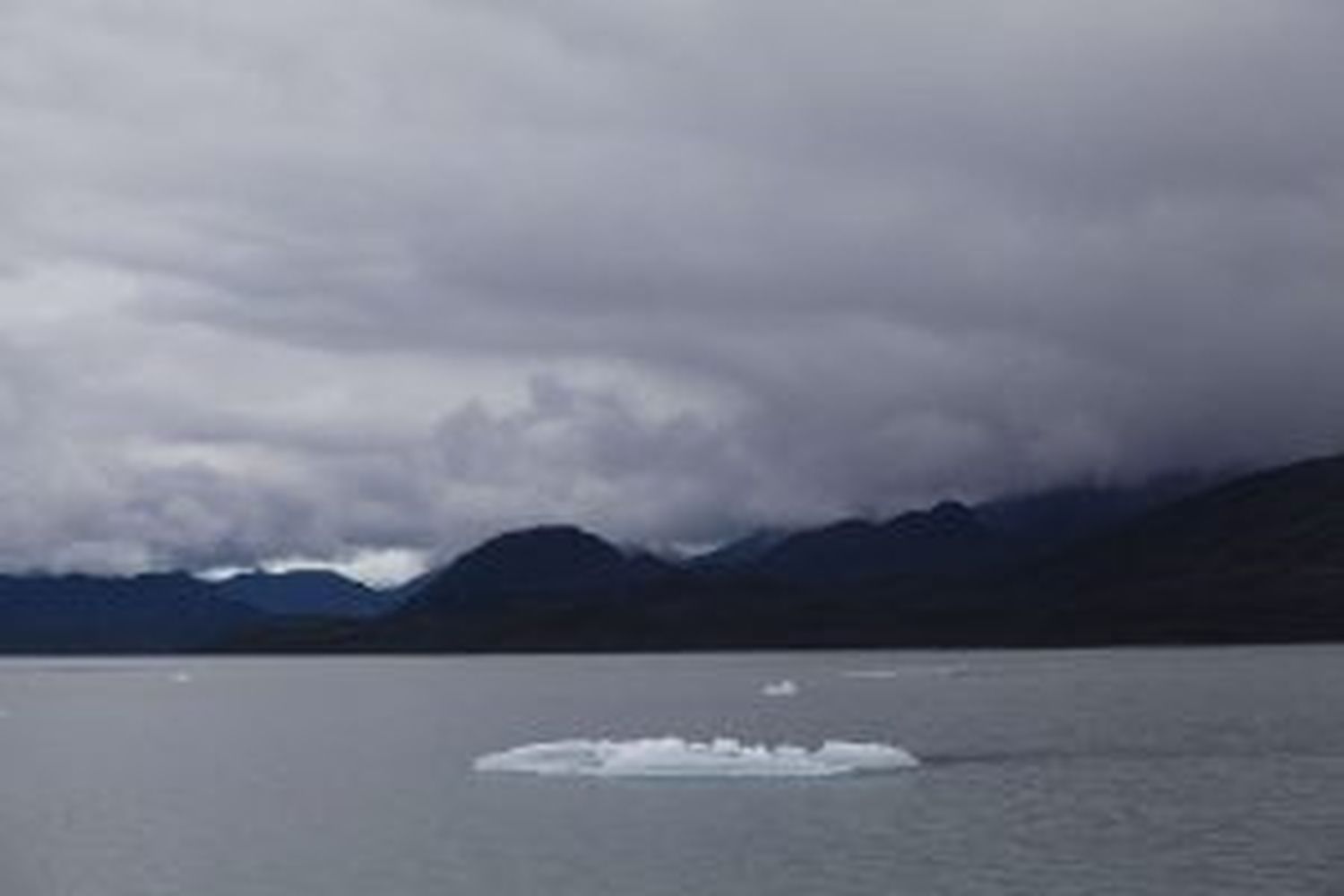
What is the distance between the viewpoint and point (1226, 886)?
181 feet

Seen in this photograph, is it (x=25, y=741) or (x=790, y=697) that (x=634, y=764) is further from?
(x=790, y=697)

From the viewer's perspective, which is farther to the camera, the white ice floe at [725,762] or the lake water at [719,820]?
the white ice floe at [725,762]

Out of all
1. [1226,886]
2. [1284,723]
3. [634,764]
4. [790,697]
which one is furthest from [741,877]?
[790,697]

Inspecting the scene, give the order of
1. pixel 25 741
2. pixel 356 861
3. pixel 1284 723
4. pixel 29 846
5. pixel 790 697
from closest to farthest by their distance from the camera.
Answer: pixel 356 861 < pixel 29 846 < pixel 1284 723 < pixel 25 741 < pixel 790 697

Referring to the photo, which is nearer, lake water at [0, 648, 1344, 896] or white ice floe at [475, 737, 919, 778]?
lake water at [0, 648, 1344, 896]

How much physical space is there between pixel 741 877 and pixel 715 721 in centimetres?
9803

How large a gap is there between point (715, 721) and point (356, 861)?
9249 centimetres

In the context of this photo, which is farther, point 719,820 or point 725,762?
point 725,762

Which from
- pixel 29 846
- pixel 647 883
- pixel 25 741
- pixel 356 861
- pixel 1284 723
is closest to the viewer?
pixel 647 883

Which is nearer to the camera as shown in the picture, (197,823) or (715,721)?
(197,823)

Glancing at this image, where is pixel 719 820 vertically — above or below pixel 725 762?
below

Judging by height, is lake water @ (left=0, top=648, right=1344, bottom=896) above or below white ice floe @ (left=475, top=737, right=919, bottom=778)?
below

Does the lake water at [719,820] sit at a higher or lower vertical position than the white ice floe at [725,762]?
lower

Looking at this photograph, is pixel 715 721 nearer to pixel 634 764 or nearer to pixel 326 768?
pixel 326 768
